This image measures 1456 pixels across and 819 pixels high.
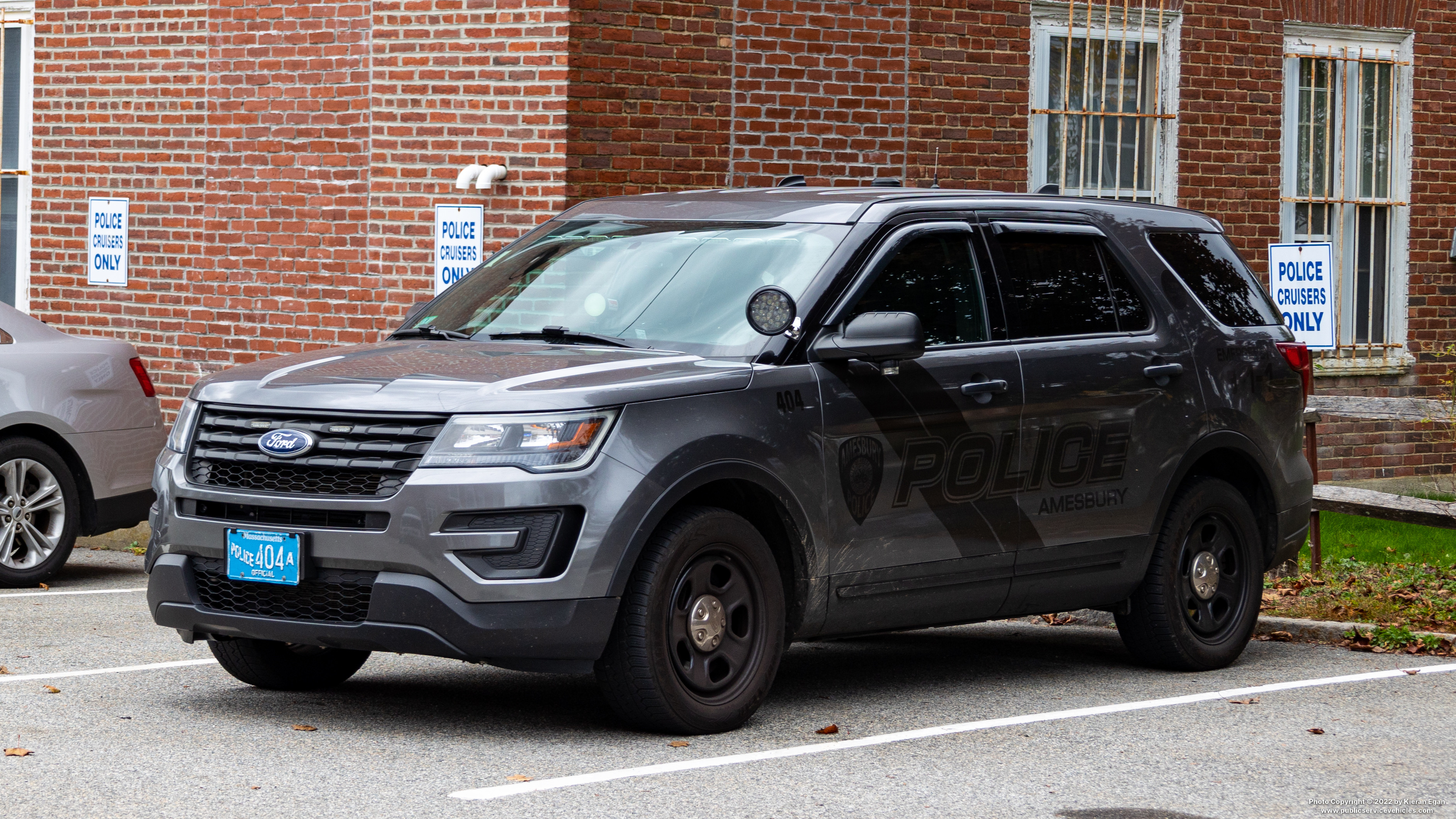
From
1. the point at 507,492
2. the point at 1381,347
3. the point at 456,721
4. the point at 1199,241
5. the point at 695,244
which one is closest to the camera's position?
the point at 507,492

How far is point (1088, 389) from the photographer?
25.8 feet

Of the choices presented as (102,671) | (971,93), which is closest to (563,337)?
(102,671)

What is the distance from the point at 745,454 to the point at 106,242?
378 inches

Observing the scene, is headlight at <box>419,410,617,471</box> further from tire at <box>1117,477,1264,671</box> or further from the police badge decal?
tire at <box>1117,477,1264,671</box>

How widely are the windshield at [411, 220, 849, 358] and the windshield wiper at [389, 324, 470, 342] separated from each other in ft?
0.11

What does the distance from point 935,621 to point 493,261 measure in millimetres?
2252

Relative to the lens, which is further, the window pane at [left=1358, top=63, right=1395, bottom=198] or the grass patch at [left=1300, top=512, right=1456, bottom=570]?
the window pane at [left=1358, top=63, right=1395, bottom=198]

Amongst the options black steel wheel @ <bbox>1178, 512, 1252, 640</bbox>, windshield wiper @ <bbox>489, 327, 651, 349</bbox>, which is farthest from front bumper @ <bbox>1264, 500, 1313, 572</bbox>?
windshield wiper @ <bbox>489, 327, 651, 349</bbox>

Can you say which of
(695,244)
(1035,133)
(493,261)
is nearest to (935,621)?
(695,244)

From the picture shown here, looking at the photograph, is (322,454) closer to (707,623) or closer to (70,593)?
(707,623)

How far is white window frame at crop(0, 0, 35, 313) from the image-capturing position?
1550 centimetres

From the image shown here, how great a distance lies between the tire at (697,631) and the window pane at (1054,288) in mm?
1643

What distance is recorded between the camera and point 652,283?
7324 mm

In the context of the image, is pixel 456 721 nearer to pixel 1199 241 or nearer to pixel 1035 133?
pixel 1199 241
